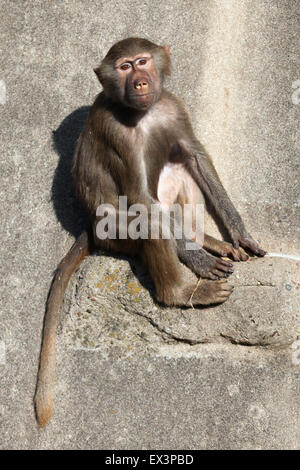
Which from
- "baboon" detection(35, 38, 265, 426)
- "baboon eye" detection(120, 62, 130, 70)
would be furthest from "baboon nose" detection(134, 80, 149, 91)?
"baboon eye" detection(120, 62, 130, 70)

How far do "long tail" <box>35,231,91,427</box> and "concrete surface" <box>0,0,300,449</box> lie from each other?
8cm

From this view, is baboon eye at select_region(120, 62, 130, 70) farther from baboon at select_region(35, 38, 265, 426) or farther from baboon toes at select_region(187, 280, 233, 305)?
baboon toes at select_region(187, 280, 233, 305)

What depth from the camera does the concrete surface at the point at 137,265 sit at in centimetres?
399

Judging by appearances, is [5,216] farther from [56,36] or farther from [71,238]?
[56,36]

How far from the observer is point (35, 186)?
15.1ft

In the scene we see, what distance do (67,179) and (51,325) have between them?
50.1 inches

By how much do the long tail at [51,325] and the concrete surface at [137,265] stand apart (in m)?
0.08

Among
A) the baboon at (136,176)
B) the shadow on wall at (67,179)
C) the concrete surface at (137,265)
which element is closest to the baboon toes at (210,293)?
the baboon at (136,176)

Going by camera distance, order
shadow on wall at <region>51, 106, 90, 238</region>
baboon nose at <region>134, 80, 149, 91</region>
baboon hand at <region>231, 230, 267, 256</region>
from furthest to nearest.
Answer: shadow on wall at <region>51, 106, 90, 238</region>
baboon hand at <region>231, 230, 267, 256</region>
baboon nose at <region>134, 80, 149, 91</region>

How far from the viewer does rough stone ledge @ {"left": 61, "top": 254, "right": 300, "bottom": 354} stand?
3994 millimetres

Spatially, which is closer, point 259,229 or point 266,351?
point 266,351

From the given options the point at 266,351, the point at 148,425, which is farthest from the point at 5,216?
the point at 266,351

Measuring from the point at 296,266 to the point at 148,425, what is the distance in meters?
1.56

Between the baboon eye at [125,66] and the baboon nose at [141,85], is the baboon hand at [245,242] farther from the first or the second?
the baboon eye at [125,66]
